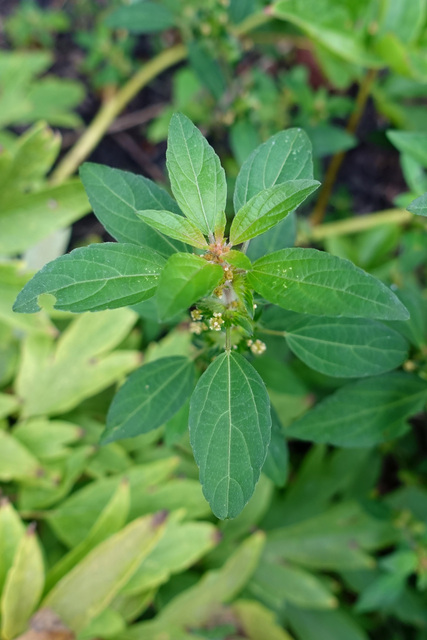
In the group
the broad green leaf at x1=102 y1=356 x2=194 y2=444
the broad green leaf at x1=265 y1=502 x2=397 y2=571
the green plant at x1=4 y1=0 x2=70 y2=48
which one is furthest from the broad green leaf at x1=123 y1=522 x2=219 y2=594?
the green plant at x1=4 y1=0 x2=70 y2=48

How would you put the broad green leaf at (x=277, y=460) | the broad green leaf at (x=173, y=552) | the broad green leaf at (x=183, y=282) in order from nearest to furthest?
the broad green leaf at (x=183, y=282) → the broad green leaf at (x=277, y=460) → the broad green leaf at (x=173, y=552)

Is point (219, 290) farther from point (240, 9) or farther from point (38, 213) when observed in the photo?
point (240, 9)

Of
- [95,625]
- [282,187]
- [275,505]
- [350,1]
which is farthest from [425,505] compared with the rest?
[350,1]

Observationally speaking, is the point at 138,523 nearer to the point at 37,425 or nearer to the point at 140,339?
the point at 37,425

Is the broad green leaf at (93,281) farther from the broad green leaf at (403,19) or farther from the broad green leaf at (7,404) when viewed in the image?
the broad green leaf at (403,19)

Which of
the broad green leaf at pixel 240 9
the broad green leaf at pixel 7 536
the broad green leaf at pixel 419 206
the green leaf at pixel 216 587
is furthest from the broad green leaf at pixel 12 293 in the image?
the broad green leaf at pixel 419 206

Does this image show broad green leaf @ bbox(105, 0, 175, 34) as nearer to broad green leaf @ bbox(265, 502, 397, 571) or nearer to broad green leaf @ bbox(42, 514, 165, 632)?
broad green leaf @ bbox(42, 514, 165, 632)

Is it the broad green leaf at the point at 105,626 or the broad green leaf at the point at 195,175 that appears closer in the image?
the broad green leaf at the point at 195,175
